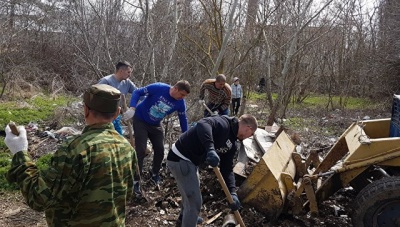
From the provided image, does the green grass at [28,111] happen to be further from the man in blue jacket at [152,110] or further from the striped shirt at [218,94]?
the man in blue jacket at [152,110]

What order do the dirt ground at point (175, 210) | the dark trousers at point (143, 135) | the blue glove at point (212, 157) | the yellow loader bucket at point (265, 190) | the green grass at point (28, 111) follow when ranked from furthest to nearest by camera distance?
the green grass at point (28, 111), the dark trousers at point (143, 135), the dirt ground at point (175, 210), the yellow loader bucket at point (265, 190), the blue glove at point (212, 157)

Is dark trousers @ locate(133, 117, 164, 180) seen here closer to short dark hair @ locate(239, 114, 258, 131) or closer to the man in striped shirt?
short dark hair @ locate(239, 114, 258, 131)

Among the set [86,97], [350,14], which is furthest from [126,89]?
[350,14]

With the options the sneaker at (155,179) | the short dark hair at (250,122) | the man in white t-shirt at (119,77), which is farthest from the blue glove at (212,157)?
the sneaker at (155,179)

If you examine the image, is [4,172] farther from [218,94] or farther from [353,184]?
[353,184]

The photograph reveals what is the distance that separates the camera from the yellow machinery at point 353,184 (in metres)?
3.83

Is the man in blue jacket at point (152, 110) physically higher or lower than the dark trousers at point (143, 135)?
higher

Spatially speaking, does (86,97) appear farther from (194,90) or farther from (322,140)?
(322,140)

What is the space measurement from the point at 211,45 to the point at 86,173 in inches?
372

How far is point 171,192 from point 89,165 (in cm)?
343

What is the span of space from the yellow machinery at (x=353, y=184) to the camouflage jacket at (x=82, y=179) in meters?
2.33

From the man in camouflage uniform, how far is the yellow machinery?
7.64ft

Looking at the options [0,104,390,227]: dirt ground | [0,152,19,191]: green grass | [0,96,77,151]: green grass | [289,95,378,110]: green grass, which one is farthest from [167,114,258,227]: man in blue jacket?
[289,95,378,110]: green grass

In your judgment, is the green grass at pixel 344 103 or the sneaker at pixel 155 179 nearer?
the sneaker at pixel 155 179
